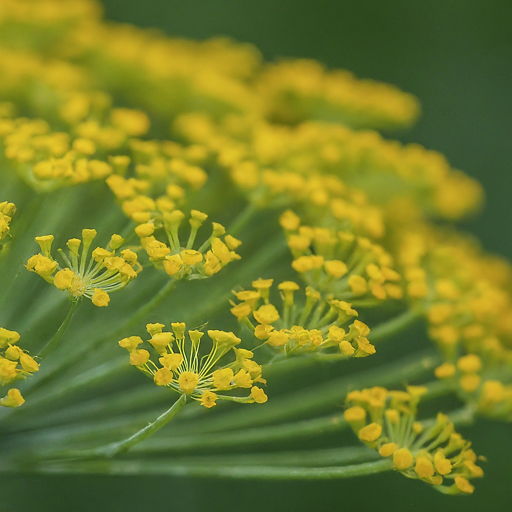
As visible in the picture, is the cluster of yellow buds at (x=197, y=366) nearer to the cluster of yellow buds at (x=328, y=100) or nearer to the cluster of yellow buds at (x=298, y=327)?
the cluster of yellow buds at (x=298, y=327)

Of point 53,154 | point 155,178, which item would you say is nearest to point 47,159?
point 53,154

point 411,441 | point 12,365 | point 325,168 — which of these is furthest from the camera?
point 325,168

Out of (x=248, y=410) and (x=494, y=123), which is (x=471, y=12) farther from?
(x=248, y=410)

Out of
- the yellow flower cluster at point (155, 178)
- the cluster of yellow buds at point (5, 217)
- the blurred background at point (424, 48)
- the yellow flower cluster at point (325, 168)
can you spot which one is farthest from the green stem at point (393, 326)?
the blurred background at point (424, 48)

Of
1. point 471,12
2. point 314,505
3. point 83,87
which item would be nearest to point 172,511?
point 314,505

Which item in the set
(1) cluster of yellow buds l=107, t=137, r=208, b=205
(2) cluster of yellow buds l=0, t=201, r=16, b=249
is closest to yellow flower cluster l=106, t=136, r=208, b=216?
(1) cluster of yellow buds l=107, t=137, r=208, b=205

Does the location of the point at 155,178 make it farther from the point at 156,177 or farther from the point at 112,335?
the point at 112,335

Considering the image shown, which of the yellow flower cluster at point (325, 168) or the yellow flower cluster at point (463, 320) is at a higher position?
the yellow flower cluster at point (325, 168)
